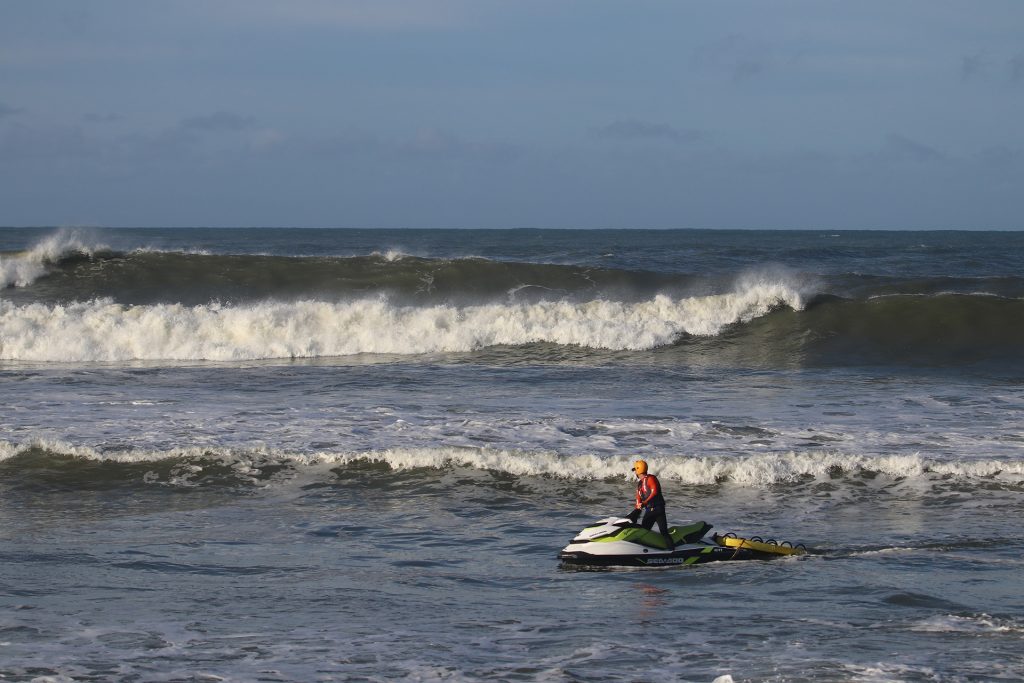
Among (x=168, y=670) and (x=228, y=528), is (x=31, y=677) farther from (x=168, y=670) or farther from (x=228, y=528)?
(x=228, y=528)

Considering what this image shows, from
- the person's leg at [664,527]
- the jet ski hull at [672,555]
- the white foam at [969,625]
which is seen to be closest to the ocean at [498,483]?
the white foam at [969,625]

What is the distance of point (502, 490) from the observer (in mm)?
14375

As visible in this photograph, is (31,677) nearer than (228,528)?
Yes

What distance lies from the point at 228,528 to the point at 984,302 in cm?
2353

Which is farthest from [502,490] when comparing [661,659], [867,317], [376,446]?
[867,317]

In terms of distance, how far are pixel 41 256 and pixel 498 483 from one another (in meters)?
24.5

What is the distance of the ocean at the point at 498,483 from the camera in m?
8.79

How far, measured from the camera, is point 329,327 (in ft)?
92.4

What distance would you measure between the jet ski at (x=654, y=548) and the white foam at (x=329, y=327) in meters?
15.7

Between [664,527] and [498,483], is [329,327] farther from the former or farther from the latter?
[664,527]

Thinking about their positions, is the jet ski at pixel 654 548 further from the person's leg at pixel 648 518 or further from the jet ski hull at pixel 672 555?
the person's leg at pixel 648 518

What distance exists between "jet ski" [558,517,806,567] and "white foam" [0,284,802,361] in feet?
51.4

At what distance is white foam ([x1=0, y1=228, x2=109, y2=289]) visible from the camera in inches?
1304

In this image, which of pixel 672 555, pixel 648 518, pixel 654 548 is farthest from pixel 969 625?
pixel 648 518
